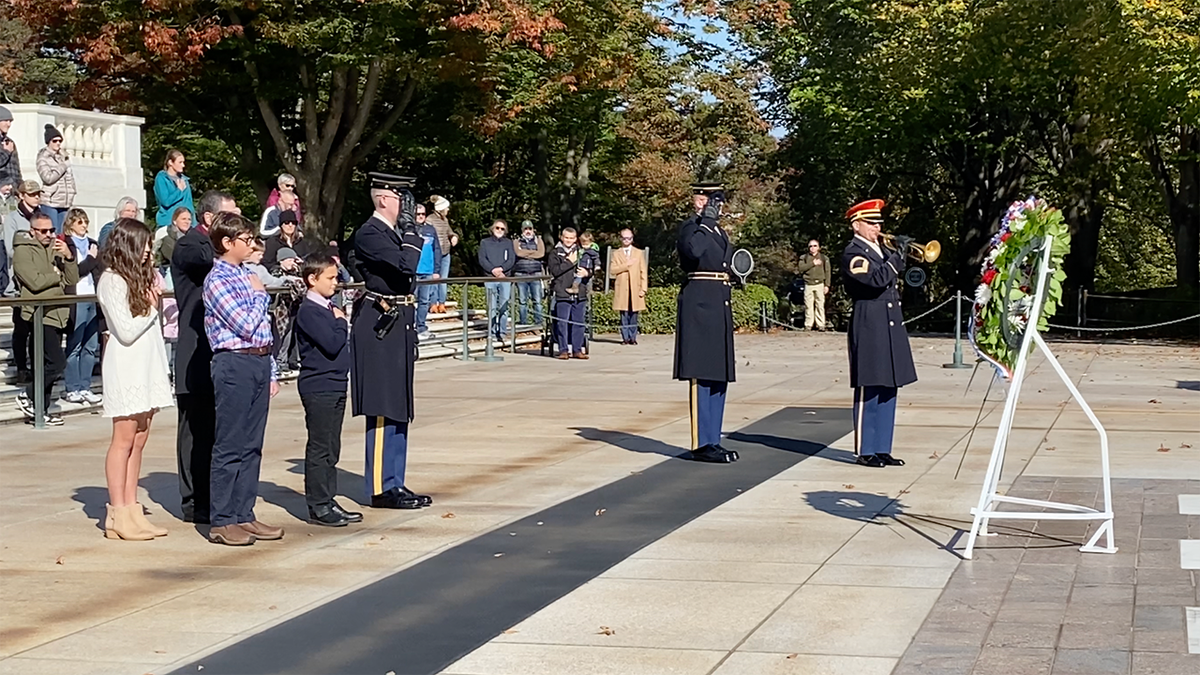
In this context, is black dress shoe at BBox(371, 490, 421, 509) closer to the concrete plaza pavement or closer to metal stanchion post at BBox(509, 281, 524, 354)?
the concrete plaza pavement

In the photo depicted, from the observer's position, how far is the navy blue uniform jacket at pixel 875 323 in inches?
477

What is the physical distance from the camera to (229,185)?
3672cm

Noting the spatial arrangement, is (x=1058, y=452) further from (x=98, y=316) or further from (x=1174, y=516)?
(x=98, y=316)

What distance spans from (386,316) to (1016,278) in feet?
11.8

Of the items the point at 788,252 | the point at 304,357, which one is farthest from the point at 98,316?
the point at 788,252

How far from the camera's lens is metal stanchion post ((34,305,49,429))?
1467cm

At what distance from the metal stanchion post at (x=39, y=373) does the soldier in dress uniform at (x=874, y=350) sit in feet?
23.0

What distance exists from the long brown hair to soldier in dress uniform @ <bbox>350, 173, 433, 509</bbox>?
1.28 m

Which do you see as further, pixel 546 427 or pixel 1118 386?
pixel 1118 386

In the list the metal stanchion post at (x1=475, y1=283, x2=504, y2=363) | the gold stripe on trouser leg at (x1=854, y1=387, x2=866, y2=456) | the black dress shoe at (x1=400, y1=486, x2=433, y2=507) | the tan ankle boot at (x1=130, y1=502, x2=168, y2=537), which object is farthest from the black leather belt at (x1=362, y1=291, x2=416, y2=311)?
the metal stanchion post at (x1=475, y1=283, x2=504, y2=363)

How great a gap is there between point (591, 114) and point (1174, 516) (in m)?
26.3

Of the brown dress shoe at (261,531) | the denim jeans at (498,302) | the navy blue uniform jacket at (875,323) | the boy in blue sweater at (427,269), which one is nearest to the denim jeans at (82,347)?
the boy in blue sweater at (427,269)

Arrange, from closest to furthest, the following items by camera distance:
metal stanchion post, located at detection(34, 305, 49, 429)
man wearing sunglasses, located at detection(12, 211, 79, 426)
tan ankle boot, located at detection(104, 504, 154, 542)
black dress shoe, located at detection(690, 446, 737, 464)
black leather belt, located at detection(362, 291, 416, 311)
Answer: tan ankle boot, located at detection(104, 504, 154, 542) → black leather belt, located at detection(362, 291, 416, 311) → black dress shoe, located at detection(690, 446, 737, 464) → metal stanchion post, located at detection(34, 305, 49, 429) → man wearing sunglasses, located at detection(12, 211, 79, 426)

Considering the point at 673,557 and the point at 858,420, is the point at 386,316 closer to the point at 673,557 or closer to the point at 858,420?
the point at 673,557
